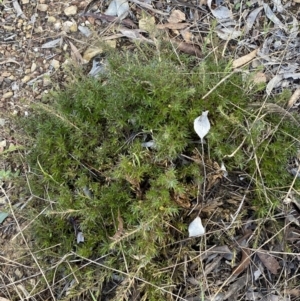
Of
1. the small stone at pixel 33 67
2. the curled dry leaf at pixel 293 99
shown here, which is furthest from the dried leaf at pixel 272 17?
the small stone at pixel 33 67

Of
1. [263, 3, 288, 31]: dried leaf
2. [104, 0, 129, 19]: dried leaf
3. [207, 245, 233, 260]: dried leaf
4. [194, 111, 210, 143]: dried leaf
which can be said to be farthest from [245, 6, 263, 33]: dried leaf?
[207, 245, 233, 260]: dried leaf

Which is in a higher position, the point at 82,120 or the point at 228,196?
the point at 82,120

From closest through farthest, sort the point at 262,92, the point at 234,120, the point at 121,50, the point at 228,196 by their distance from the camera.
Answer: the point at 234,120
the point at 228,196
the point at 262,92
the point at 121,50

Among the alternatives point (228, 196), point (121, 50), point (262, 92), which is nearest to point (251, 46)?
point (262, 92)

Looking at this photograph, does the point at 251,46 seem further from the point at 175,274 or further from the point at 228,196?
the point at 175,274

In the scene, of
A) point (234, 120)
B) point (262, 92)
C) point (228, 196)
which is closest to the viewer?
point (234, 120)

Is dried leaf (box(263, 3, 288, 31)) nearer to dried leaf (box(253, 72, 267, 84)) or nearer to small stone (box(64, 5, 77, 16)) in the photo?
dried leaf (box(253, 72, 267, 84))

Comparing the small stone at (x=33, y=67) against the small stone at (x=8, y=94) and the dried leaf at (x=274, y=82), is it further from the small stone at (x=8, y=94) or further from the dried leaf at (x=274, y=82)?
the dried leaf at (x=274, y=82)
